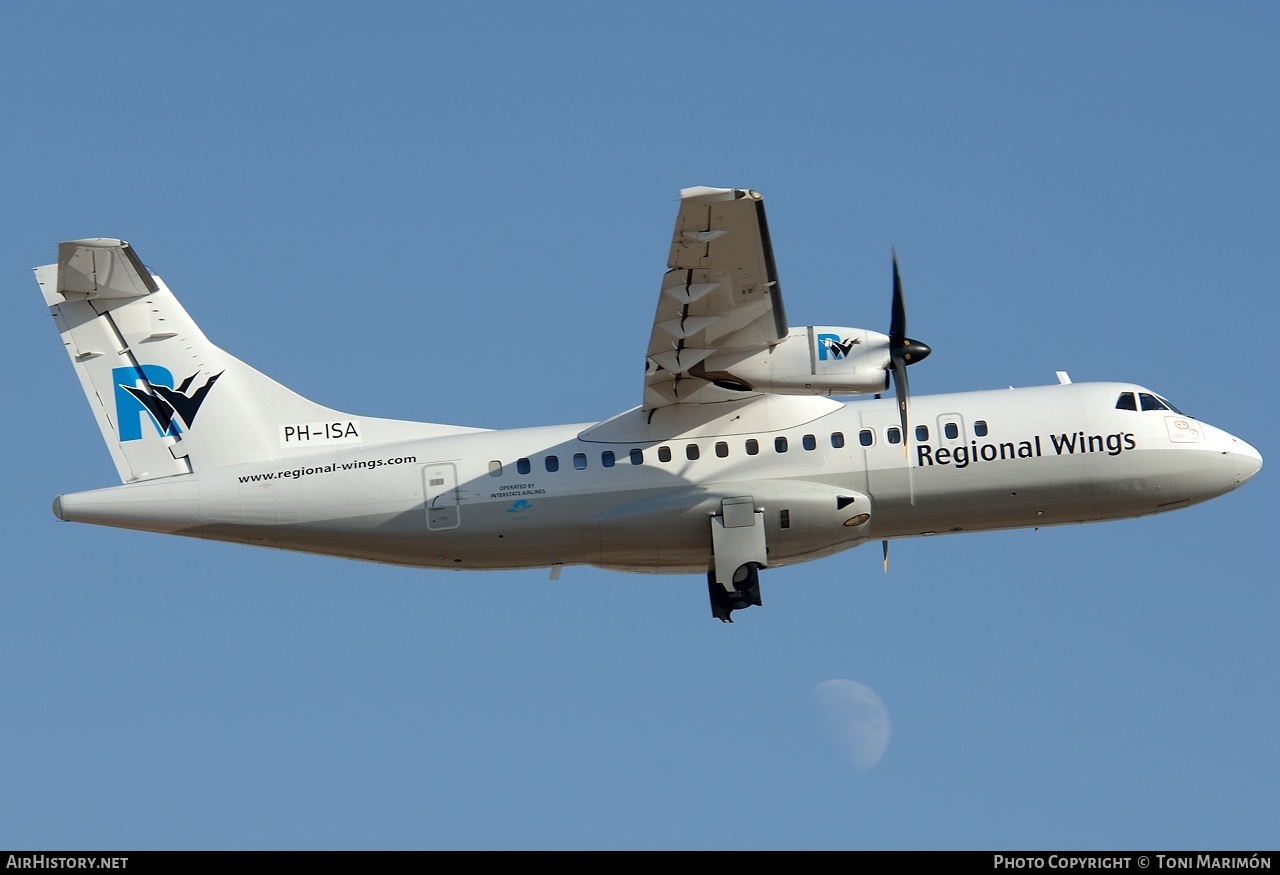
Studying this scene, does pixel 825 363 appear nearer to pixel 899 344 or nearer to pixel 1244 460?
pixel 899 344

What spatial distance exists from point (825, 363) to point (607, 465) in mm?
4182

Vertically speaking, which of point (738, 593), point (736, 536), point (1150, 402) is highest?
point (1150, 402)

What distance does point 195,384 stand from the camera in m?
26.4

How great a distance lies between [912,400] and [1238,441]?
5.89 meters

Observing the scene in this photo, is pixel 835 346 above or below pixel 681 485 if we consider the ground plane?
above

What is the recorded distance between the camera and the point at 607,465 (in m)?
25.9

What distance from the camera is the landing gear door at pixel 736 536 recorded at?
2541 centimetres

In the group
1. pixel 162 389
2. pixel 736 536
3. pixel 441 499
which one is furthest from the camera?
pixel 162 389

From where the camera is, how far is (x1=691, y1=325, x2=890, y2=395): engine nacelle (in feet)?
79.0

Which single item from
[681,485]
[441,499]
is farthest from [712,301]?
[441,499]

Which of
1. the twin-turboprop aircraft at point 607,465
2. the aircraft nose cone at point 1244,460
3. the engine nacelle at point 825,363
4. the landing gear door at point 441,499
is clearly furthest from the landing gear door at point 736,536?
the aircraft nose cone at point 1244,460

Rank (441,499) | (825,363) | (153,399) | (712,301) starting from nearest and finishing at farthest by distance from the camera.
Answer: (712,301)
(825,363)
(441,499)
(153,399)

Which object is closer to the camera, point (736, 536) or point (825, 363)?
point (825, 363)

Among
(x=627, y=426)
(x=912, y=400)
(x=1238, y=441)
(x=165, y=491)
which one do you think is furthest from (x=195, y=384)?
(x=1238, y=441)
